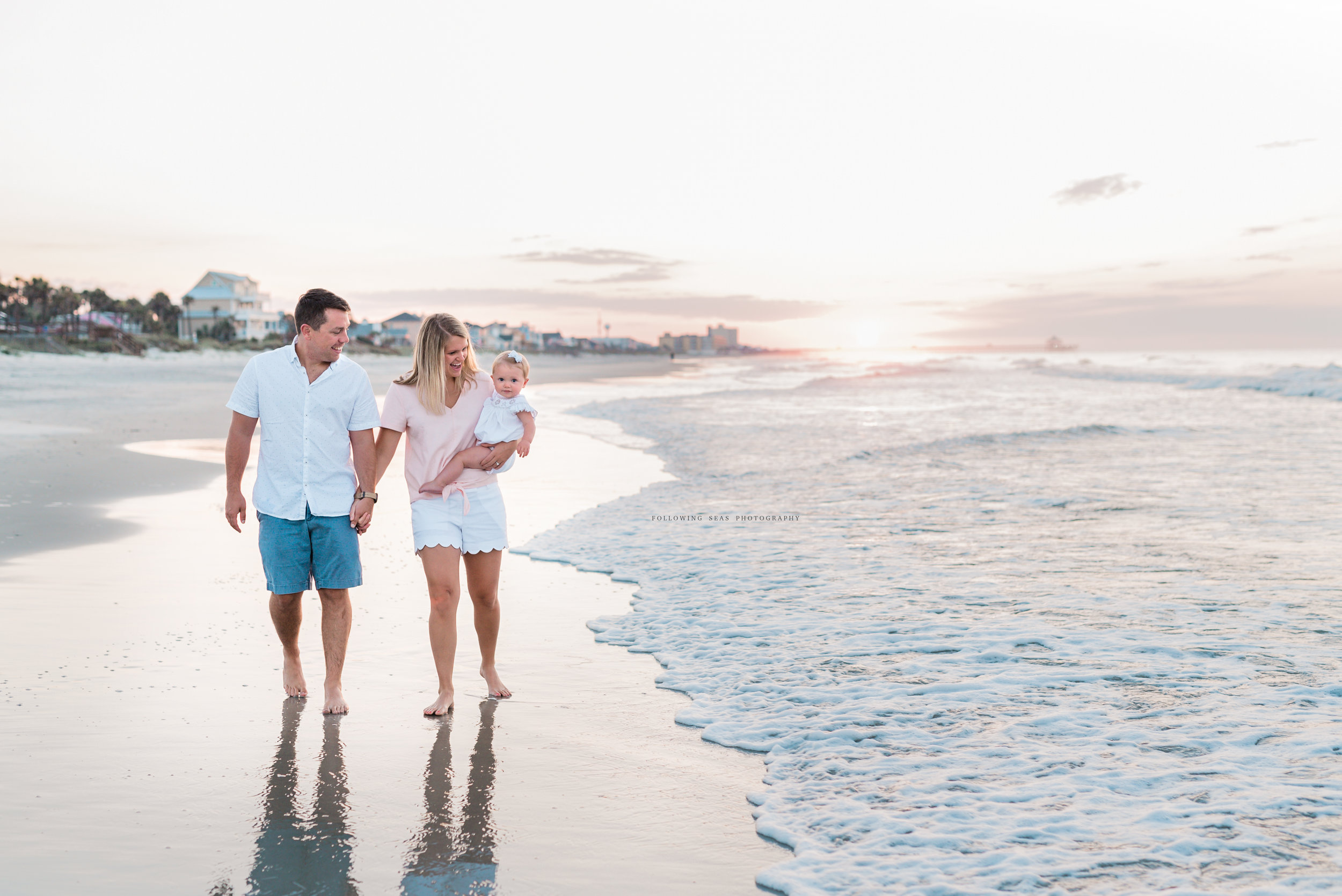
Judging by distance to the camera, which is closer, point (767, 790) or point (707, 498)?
point (767, 790)

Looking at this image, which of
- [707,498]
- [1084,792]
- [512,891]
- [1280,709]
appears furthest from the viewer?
[707,498]

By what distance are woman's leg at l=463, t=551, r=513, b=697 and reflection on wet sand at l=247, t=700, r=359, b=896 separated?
92 cm

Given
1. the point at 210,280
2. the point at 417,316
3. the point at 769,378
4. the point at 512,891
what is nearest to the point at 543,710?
the point at 512,891

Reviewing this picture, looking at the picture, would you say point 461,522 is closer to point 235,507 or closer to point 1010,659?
point 235,507

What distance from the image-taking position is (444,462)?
185 inches

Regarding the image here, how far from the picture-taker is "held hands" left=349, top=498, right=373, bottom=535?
15.2ft

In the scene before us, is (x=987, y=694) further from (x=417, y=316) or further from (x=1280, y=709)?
(x=417, y=316)

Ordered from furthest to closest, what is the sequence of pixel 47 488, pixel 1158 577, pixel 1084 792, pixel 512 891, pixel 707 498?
pixel 707 498, pixel 47 488, pixel 1158 577, pixel 1084 792, pixel 512 891

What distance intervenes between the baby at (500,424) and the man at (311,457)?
42cm

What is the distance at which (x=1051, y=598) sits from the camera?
7062 millimetres

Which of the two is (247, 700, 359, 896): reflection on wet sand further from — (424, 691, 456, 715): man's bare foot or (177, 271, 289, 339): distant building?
(177, 271, 289, 339): distant building

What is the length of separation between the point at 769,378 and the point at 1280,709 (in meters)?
62.5

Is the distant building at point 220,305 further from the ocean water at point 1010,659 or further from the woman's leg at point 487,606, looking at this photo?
the woman's leg at point 487,606

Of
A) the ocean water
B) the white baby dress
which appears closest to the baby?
the white baby dress
